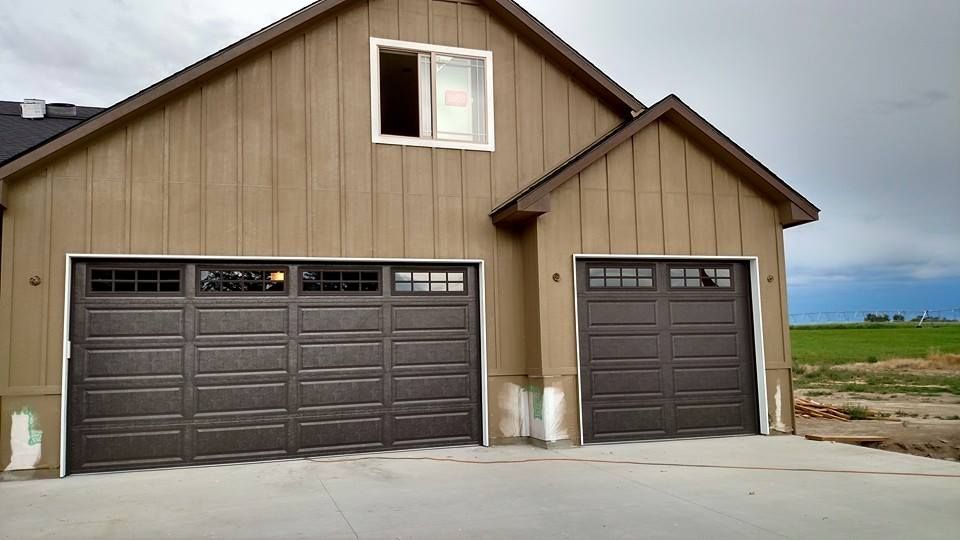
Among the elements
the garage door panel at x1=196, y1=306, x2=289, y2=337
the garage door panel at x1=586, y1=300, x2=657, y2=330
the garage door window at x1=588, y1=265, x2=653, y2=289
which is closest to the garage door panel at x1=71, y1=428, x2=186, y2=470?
the garage door panel at x1=196, y1=306, x2=289, y2=337

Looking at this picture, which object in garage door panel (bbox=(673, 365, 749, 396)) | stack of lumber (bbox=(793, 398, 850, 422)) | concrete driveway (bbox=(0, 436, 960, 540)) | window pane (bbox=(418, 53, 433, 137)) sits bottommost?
stack of lumber (bbox=(793, 398, 850, 422))

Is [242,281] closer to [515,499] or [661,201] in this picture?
[515,499]

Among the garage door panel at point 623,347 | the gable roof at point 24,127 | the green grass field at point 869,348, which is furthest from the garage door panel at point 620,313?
the green grass field at point 869,348

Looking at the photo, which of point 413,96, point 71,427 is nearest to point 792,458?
point 413,96

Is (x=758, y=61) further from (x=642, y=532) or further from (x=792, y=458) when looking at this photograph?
(x=642, y=532)

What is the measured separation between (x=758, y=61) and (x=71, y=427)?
15.6 m

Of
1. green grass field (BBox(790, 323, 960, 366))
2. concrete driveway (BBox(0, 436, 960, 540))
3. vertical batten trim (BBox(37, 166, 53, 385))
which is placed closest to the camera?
concrete driveway (BBox(0, 436, 960, 540))

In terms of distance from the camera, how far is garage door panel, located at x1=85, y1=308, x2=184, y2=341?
782 cm

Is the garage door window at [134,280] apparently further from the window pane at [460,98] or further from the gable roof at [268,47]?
the window pane at [460,98]

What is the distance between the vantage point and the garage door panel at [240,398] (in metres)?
8.05

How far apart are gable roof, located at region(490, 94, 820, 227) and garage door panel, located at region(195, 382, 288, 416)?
3.39 m

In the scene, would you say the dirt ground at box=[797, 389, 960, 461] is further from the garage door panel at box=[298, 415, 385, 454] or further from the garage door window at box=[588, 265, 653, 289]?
the garage door panel at box=[298, 415, 385, 454]

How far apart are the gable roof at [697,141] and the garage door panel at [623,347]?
1848 millimetres

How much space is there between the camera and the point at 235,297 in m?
8.27
